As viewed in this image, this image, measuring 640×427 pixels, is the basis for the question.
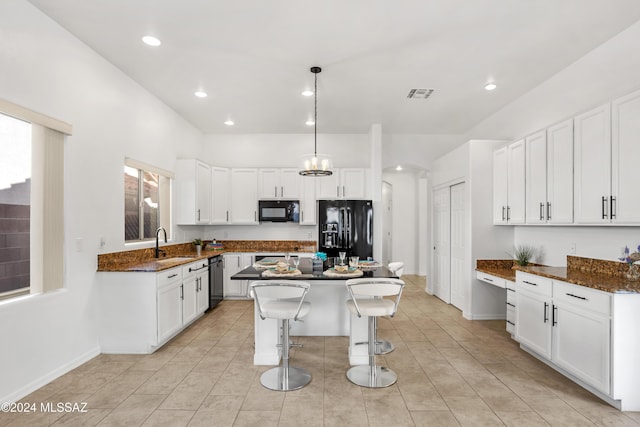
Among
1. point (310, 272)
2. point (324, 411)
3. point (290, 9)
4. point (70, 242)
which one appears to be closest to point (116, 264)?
point (70, 242)

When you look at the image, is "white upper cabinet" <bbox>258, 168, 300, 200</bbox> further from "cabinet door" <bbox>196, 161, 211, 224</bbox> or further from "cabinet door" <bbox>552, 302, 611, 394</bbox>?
"cabinet door" <bbox>552, 302, 611, 394</bbox>

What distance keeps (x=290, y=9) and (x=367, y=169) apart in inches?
147

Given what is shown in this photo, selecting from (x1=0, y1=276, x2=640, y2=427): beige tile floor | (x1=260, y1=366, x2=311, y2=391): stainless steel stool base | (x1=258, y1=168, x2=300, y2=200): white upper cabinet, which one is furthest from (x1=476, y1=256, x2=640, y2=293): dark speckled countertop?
(x1=258, y1=168, x2=300, y2=200): white upper cabinet

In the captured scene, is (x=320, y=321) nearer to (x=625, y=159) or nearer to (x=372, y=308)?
(x=372, y=308)

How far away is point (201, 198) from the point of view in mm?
5828

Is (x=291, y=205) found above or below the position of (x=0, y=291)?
above

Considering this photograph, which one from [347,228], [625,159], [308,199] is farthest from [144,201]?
[625,159]

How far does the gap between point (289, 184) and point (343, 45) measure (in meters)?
3.31

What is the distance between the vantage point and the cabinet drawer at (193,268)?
439cm

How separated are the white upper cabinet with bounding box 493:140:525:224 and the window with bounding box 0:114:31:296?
5.13 meters

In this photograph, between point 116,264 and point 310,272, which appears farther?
point 116,264

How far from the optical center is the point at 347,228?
19.6ft

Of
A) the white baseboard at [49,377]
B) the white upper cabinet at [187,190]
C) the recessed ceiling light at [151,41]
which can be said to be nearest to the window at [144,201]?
the white upper cabinet at [187,190]

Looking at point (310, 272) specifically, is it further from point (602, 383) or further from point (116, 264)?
point (602, 383)
